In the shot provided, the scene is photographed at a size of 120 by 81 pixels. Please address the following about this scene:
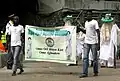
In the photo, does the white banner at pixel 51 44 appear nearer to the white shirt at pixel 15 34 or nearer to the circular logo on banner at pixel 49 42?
the circular logo on banner at pixel 49 42

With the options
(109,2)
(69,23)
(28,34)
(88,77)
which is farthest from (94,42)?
(109,2)

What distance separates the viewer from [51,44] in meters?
11.2

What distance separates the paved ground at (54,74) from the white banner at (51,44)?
18.1 inches

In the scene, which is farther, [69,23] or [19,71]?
[69,23]

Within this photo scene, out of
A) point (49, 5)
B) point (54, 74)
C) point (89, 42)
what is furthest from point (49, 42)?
point (49, 5)

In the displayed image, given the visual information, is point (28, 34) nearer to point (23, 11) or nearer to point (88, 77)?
point (88, 77)

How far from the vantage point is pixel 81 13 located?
17.8 metres

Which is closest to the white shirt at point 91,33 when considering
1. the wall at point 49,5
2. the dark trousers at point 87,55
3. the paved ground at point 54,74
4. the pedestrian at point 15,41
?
the dark trousers at point 87,55

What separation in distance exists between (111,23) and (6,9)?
9.41m

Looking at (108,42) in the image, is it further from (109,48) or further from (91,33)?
(91,33)

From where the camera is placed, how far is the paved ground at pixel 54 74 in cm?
1015

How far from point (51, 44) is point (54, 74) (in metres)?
0.93

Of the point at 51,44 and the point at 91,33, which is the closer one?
the point at 91,33

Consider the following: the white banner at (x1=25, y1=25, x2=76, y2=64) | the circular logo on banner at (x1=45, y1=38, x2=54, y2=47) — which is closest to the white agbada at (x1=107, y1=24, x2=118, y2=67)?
the white banner at (x1=25, y1=25, x2=76, y2=64)
